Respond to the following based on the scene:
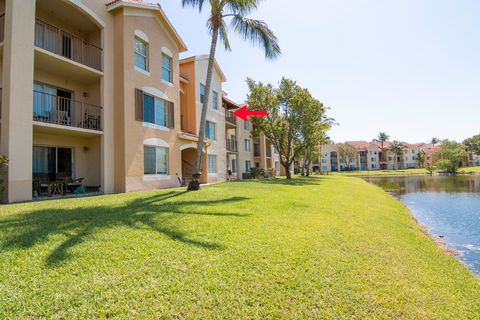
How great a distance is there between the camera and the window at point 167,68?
62.7 ft

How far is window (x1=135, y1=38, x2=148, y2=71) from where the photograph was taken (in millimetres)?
16688

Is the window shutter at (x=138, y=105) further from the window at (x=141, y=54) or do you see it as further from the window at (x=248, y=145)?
the window at (x=248, y=145)

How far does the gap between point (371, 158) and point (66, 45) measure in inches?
4186

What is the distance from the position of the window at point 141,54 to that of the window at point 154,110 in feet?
6.19

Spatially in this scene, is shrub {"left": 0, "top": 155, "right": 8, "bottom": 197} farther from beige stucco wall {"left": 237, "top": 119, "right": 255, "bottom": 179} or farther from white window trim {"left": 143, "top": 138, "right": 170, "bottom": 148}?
beige stucco wall {"left": 237, "top": 119, "right": 255, "bottom": 179}

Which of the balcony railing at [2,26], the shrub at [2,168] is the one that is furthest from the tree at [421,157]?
the shrub at [2,168]

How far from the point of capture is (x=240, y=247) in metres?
5.68

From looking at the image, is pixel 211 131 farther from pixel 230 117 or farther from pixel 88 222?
pixel 88 222

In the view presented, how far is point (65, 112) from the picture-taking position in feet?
46.4

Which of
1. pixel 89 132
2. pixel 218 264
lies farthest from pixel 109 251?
pixel 89 132

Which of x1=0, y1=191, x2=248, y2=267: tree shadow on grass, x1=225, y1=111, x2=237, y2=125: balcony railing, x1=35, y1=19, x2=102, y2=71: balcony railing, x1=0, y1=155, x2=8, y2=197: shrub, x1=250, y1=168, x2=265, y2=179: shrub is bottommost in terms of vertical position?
x1=0, y1=191, x2=248, y2=267: tree shadow on grass

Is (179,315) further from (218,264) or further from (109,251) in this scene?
(109,251)

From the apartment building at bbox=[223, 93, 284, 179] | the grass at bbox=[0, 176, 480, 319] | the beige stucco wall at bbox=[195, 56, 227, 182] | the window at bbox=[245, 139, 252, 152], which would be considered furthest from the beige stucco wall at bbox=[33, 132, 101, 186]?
the window at bbox=[245, 139, 252, 152]

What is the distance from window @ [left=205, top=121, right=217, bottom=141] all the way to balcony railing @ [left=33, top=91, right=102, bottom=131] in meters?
11.1
